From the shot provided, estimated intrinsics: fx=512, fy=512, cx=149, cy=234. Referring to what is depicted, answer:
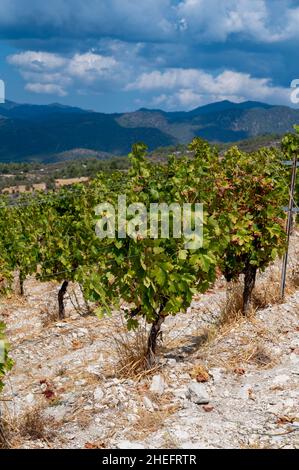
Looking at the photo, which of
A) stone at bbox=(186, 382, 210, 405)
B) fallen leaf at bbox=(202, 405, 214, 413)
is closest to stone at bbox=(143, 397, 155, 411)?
stone at bbox=(186, 382, 210, 405)

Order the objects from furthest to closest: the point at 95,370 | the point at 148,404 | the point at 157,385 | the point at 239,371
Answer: the point at 95,370 < the point at 239,371 < the point at 157,385 < the point at 148,404

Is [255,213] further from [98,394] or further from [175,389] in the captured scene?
[98,394]

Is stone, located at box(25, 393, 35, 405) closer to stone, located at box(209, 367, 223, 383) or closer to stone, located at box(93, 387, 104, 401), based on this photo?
stone, located at box(93, 387, 104, 401)

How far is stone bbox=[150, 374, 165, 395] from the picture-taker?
620 centimetres

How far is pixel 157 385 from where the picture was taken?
6242 mm

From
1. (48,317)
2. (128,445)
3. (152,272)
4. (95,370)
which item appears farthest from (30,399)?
(48,317)

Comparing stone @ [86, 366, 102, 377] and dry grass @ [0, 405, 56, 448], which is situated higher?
dry grass @ [0, 405, 56, 448]

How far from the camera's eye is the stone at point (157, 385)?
6199 mm

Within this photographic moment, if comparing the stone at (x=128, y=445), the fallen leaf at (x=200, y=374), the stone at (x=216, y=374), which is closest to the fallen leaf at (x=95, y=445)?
the stone at (x=128, y=445)

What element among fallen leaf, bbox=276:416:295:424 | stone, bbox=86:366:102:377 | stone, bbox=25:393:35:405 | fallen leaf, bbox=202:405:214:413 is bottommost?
stone, bbox=25:393:35:405

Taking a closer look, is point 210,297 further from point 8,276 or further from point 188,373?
point 8,276

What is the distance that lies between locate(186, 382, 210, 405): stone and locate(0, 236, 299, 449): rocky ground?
12 millimetres

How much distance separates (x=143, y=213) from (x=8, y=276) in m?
8.11

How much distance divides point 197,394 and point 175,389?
0.44 meters
